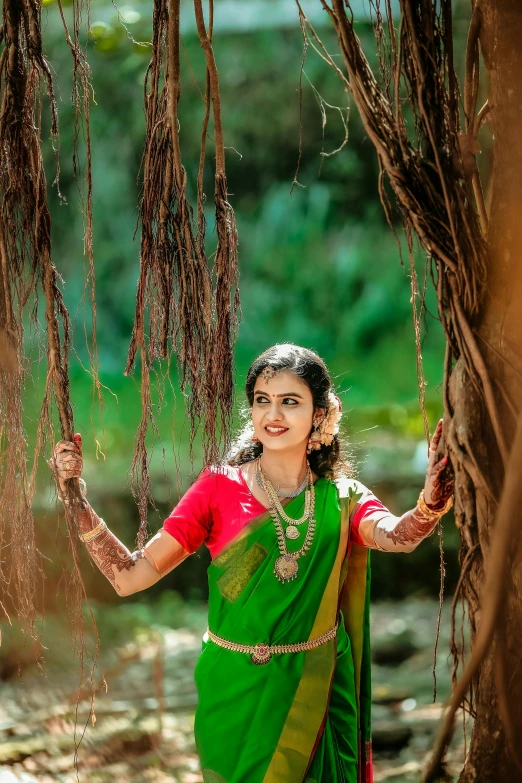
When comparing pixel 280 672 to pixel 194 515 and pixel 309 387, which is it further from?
pixel 309 387

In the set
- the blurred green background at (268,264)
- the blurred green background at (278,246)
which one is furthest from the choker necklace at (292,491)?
the blurred green background at (278,246)

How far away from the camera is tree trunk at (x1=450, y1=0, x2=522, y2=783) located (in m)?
1.50

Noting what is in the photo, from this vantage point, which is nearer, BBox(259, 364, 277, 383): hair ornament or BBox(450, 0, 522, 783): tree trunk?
BBox(450, 0, 522, 783): tree trunk

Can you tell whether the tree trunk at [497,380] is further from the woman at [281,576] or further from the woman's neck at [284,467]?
the woman's neck at [284,467]

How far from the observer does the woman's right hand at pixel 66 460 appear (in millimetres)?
1976

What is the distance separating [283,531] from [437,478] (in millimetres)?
549

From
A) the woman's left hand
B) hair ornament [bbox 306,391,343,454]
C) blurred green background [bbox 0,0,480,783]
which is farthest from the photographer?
blurred green background [bbox 0,0,480,783]

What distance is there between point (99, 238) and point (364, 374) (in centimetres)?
192

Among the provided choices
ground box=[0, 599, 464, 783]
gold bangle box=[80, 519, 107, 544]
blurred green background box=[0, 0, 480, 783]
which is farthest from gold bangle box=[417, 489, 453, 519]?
blurred green background box=[0, 0, 480, 783]

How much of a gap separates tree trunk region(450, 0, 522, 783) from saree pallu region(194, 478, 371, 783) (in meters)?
0.57

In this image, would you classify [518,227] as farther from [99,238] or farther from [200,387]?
[99,238]

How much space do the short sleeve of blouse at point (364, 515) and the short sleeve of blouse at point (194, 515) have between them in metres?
0.35

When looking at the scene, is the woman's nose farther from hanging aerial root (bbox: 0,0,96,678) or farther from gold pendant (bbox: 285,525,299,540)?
hanging aerial root (bbox: 0,0,96,678)

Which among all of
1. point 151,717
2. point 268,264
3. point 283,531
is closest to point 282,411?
point 283,531
